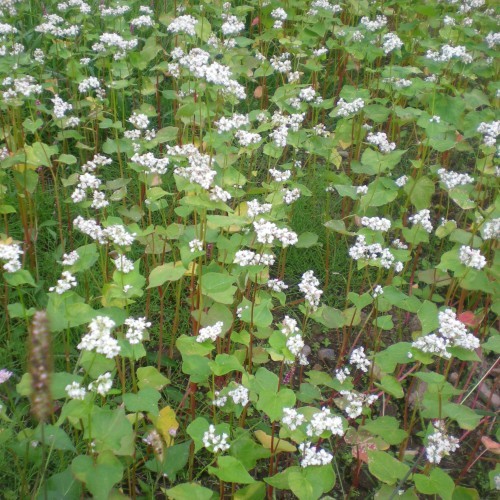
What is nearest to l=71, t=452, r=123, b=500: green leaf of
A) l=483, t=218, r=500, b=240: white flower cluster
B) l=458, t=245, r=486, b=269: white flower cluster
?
l=458, t=245, r=486, b=269: white flower cluster

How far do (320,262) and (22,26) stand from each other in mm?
3095

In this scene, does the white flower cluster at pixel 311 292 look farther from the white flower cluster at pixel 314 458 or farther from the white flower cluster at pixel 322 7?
the white flower cluster at pixel 322 7

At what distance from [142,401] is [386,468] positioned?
0.92m

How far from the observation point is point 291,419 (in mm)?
2061

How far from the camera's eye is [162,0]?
5.38m

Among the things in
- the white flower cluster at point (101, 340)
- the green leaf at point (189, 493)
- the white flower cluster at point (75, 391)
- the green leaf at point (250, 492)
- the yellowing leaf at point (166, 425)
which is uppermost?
the white flower cluster at point (101, 340)

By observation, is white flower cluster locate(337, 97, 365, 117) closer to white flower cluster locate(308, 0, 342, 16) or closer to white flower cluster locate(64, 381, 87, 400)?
white flower cluster locate(308, 0, 342, 16)

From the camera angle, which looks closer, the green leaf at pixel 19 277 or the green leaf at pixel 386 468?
the green leaf at pixel 386 468

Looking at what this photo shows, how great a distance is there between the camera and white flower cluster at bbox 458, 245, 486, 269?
264 cm

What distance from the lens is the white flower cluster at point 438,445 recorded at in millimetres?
2115

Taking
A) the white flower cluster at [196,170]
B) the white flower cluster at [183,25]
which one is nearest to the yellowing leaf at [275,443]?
the white flower cluster at [196,170]

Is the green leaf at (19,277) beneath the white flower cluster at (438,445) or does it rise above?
above

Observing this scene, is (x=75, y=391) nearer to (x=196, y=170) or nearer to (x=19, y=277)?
(x=19, y=277)

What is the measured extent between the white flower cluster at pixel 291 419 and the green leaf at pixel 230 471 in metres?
0.22
